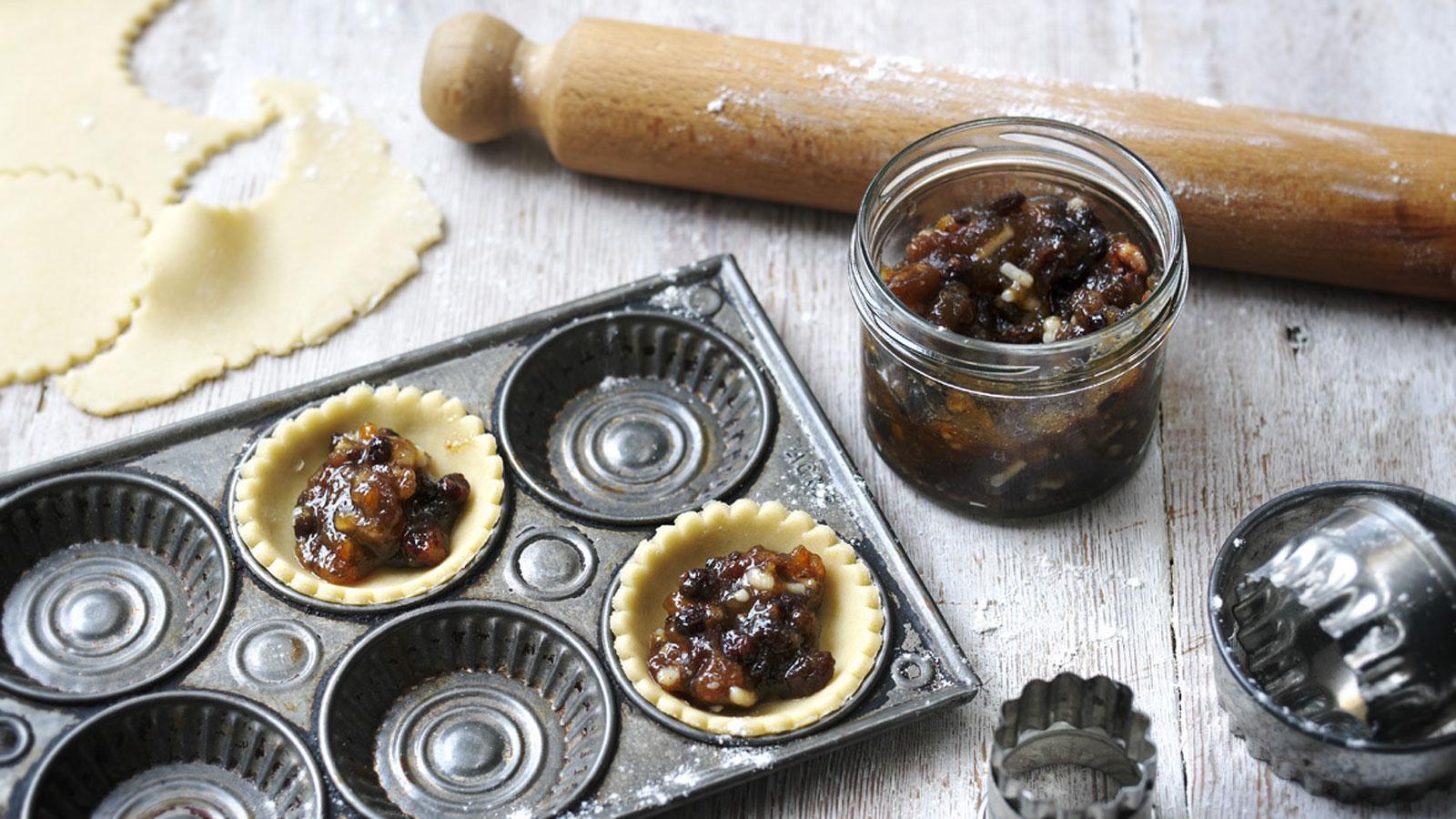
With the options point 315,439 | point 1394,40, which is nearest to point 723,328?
point 315,439

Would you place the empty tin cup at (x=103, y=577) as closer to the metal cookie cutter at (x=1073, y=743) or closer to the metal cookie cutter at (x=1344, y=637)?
the metal cookie cutter at (x=1073, y=743)

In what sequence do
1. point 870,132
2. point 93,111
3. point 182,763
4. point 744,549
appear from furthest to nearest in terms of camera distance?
point 93,111 → point 870,132 → point 744,549 → point 182,763

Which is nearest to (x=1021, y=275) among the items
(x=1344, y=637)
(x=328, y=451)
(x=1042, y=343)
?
(x=1042, y=343)

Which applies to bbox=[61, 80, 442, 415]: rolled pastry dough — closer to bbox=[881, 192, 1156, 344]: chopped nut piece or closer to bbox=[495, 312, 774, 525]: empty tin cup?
bbox=[495, 312, 774, 525]: empty tin cup

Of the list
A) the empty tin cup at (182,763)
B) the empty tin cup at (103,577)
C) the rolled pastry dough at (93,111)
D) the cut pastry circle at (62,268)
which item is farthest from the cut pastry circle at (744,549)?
the rolled pastry dough at (93,111)

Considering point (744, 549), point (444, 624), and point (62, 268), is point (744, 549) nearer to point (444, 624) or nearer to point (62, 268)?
point (444, 624)

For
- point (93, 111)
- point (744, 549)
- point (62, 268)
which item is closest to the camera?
point (744, 549)

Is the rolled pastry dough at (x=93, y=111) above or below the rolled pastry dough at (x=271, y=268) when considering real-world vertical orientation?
above
